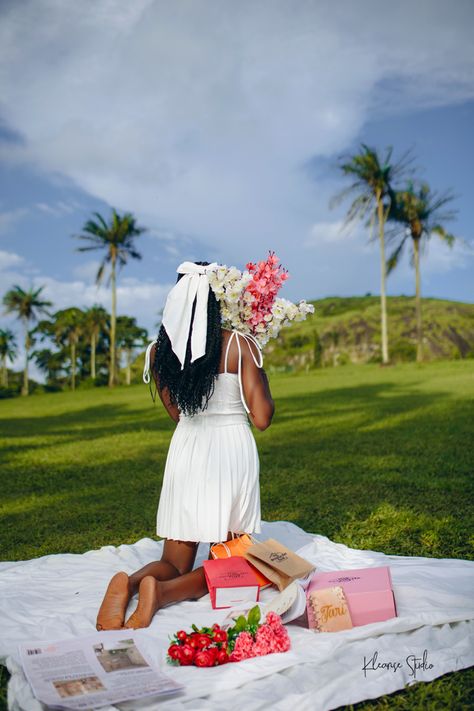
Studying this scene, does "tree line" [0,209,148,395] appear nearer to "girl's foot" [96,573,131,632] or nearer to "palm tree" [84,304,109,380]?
"palm tree" [84,304,109,380]

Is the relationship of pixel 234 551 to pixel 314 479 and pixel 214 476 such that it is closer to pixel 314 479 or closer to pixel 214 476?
pixel 214 476

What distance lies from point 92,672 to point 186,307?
7.10 ft

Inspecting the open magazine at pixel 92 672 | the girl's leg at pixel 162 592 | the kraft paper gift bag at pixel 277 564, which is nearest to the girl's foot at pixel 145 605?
the girl's leg at pixel 162 592

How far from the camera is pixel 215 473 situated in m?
Answer: 4.09

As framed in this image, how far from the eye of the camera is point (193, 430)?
13.9 feet

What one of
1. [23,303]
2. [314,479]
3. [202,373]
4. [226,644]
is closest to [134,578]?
[226,644]

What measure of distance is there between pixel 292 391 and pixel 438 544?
18.2 meters

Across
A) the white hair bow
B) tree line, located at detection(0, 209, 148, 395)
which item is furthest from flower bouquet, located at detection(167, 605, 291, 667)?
tree line, located at detection(0, 209, 148, 395)

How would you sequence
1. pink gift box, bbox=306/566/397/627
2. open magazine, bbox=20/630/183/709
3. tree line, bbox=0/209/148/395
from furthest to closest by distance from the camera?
tree line, bbox=0/209/148/395 → pink gift box, bbox=306/566/397/627 → open magazine, bbox=20/630/183/709

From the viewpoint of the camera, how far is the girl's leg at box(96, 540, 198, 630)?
11.9ft

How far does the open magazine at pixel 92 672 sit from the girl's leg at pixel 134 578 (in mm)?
191

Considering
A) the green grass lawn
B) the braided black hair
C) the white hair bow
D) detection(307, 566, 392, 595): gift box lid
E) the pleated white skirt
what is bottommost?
the green grass lawn

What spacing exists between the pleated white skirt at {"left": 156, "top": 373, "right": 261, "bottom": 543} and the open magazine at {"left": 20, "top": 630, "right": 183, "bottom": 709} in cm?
87

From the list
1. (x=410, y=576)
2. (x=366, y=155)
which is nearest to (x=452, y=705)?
(x=410, y=576)
